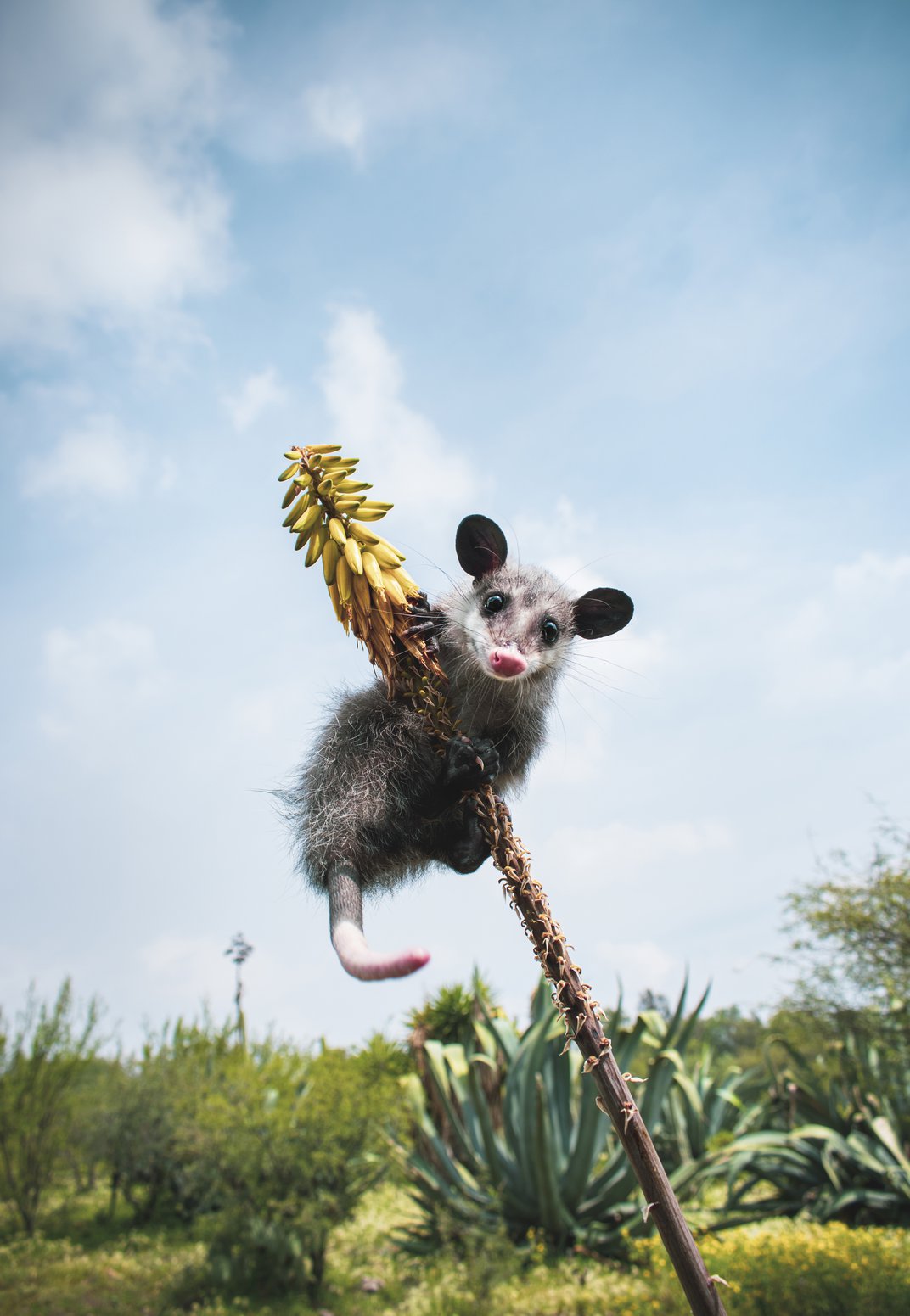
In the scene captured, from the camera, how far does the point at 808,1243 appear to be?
7.03 meters

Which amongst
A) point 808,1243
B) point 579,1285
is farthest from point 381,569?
point 579,1285

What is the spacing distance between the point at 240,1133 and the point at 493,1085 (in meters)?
3.29

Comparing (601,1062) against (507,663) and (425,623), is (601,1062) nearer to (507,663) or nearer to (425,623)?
(507,663)

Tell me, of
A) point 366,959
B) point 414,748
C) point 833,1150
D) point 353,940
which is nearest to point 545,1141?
point 833,1150

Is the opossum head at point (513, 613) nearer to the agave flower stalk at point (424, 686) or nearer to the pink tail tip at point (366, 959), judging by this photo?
the agave flower stalk at point (424, 686)

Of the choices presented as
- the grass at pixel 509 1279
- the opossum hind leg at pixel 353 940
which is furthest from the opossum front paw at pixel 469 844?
the grass at pixel 509 1279

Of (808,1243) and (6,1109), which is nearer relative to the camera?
(808,1243)

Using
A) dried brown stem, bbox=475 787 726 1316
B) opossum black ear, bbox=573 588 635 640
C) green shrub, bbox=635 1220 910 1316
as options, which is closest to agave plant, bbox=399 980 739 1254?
green shrub, bbox=635 1220 910 1316

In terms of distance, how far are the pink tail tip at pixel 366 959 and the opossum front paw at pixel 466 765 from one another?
17.7 inches

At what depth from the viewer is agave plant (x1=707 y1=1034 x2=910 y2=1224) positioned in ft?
30.5

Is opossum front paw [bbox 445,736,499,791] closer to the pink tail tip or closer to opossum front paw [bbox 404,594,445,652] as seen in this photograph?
opossum front paw [bbox 404,594,445,652]

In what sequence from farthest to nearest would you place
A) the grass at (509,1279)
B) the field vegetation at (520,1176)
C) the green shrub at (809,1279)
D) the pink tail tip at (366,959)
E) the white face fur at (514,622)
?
1. the field vegetation at (520,1176)
2. the grass at (509,1279)
3. the green shrub at (809,1279)
4. the white face fur at (514,622)
5. the pink tail tip at (366,959)

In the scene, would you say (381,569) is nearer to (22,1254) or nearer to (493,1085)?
(493,1085)

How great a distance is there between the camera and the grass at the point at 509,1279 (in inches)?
252
